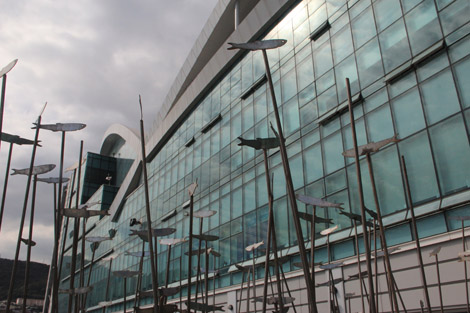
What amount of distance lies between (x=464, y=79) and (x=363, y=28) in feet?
14.4

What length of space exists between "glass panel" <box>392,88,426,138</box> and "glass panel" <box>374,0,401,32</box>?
2550 mm

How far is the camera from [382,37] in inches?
499

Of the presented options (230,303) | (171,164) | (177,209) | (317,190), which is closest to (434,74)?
(317,190)

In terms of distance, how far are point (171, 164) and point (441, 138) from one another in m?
19.1

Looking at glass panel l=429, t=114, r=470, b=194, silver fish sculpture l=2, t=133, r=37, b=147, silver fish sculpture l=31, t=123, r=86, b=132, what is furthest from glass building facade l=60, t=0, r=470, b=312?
silver fish sculpture l=2, t=133, r=37, b=147

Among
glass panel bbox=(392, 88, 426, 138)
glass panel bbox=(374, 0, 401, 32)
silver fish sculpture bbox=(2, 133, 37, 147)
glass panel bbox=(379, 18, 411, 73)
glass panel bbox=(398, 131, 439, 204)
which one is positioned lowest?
silver fish sculpture bbox=(2, 133, 37, 147)

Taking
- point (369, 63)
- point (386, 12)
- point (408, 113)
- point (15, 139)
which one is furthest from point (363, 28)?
point (15, 139)

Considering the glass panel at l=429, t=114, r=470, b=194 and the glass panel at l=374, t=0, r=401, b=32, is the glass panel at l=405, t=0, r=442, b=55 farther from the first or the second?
the glass panel at l=429, t=114, r=470, b=194

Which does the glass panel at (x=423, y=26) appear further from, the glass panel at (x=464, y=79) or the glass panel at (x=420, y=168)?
the glass panel at (x=420, y=168)

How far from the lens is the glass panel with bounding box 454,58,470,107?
32.4 feet

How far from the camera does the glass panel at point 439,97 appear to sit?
10211mm

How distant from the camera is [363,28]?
44.5ft

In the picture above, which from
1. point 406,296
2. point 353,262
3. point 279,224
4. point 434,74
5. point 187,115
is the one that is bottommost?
point 406,296

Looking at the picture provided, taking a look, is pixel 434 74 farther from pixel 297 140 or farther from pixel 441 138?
pixel 297 140
